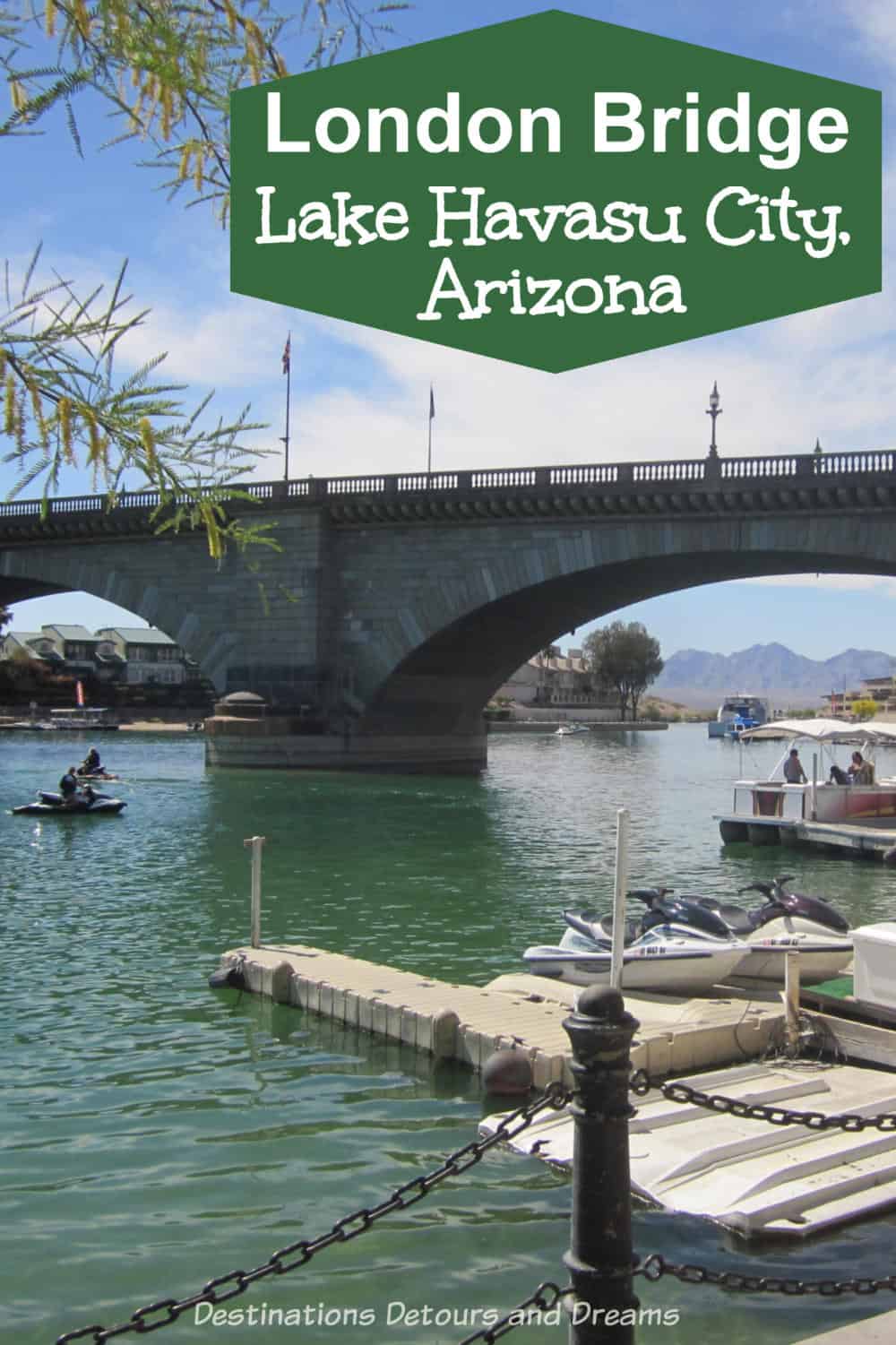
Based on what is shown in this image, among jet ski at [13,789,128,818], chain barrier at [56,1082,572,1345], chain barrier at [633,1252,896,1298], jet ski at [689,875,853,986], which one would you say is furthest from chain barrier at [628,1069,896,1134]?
jet ski at [13,789,128,818]

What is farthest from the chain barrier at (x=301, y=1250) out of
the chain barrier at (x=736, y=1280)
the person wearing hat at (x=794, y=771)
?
the person wearing hat at (x=794, y=771)

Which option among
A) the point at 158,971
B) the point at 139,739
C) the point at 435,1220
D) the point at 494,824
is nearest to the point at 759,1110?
the point at 435,1220

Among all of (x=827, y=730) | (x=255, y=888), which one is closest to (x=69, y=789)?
(x=827, y=730)

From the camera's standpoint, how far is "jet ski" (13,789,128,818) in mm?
35844

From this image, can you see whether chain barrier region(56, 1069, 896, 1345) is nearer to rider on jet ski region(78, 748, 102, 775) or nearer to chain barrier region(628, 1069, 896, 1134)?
chain barrier region(628, 1069, 896, 1134)

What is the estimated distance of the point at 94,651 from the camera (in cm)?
13188

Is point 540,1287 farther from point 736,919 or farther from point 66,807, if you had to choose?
point 66,807

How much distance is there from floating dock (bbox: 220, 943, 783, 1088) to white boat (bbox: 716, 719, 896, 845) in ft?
60.9

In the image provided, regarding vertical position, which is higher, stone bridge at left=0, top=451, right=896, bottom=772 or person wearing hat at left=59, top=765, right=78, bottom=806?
stone bridge at left=0, top=451, right=896, bottom=772

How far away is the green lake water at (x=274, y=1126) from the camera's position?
25.1ft

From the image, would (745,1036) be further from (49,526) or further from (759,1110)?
(49,526)

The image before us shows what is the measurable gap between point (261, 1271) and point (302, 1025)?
28.8 feet

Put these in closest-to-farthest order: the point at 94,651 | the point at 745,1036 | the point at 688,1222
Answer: the point at 688,1222 < the point at 745,1036 < the point at 94,651

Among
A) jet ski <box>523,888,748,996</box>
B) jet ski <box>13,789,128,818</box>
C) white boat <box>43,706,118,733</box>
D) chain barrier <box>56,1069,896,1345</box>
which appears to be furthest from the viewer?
white boat <box>43,706,118,733</box>
